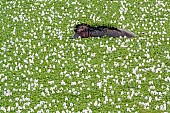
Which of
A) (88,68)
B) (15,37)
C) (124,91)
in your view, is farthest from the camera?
(15,37)

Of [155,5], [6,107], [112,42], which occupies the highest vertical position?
[155,5]

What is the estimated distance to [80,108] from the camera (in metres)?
15.7

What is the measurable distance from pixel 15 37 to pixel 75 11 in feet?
14.8

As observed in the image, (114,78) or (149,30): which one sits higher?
(149,30)

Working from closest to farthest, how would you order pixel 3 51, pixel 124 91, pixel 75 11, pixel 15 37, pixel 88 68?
pixel 124 91, pixel 88 68, pixel 3 51, pixel 15 37, pixel 75 11

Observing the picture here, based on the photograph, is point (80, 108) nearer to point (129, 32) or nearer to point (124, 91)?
point (124, 91)

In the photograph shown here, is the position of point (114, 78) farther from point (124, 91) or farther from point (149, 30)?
point (149, 30)

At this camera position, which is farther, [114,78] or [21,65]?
[21,65]

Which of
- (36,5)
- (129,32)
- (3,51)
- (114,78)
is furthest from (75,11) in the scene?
(114,78)

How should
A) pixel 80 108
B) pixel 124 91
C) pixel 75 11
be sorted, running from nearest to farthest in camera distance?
pixel 80 108 < pixel 124 91 < pixel 75 11

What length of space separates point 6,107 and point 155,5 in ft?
43.8

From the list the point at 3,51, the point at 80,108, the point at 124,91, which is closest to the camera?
the point at 80,108

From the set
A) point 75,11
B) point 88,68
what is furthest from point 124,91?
point 75,11

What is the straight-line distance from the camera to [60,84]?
1752cm
